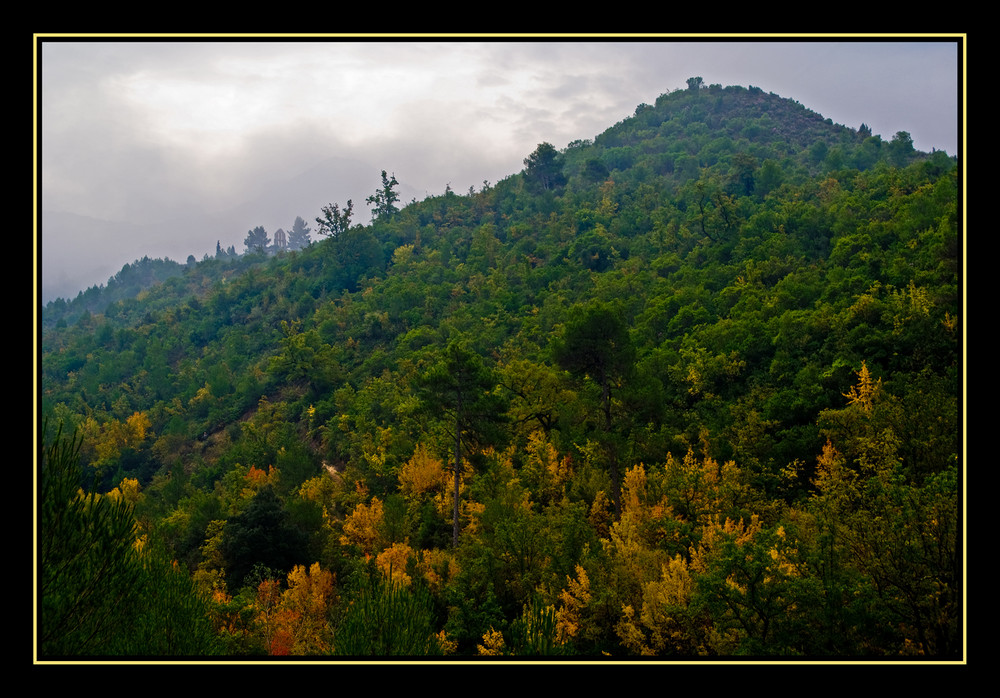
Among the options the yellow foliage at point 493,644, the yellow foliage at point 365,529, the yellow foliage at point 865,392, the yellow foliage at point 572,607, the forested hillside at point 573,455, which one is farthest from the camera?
the yellow foliage at point 365,529

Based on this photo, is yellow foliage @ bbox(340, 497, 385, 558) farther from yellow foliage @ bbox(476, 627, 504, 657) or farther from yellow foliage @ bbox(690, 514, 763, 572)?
yellow foliage @ bbox(690, 514, 763, 572)

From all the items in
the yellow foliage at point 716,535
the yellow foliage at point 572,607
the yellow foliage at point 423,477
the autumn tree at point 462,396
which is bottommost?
the yellow foliage at point 572,607

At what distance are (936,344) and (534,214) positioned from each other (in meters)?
54.9

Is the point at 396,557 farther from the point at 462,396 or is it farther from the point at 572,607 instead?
the point at 572,607

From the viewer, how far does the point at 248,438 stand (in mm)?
43156

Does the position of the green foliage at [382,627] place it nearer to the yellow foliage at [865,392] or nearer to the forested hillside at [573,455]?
the forested hillside at [573,455]

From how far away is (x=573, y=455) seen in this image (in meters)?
24.2

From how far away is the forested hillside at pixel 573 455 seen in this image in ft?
37.2

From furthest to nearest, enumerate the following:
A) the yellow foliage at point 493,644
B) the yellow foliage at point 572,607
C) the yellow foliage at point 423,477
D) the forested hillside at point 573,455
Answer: the yellow foliage at point 423,477
the yellow foliage at point 572,607
the yellow foliage at point 493,644
the forested hillside at point 573,455

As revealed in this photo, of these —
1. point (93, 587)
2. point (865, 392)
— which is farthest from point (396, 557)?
point (865, 392)

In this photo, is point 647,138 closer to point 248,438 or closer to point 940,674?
point 248,438

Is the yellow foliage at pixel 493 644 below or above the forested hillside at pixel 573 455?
below

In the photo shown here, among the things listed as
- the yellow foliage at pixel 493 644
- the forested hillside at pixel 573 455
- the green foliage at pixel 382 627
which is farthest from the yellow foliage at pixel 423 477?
the green foliage at pixel 382 627

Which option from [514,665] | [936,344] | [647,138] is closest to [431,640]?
[514,665]
